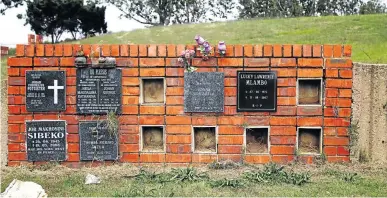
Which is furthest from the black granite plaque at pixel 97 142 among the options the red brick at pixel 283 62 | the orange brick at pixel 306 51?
the orange brick at pixel 306 51

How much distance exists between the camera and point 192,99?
19.3 feet

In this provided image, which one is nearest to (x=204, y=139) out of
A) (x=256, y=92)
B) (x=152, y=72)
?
(x=256, y=92)

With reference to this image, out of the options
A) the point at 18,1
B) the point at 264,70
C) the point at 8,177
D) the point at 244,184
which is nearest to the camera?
the point at 244,184

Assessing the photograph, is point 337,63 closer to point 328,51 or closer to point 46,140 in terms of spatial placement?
point 328,51

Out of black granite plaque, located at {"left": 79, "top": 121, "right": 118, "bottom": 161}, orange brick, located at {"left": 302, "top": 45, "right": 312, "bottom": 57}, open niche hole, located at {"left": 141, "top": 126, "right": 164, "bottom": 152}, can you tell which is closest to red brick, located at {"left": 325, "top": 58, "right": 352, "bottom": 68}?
orange brick, located at {"left": 302, "top": 45, "right": 312, "bottom": 57}

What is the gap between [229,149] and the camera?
5.92 metres

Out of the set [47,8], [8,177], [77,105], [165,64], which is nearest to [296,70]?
[165,64]

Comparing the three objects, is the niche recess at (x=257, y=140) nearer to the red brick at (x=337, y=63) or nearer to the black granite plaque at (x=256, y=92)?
the black granite plaque at (x=256, y=92)

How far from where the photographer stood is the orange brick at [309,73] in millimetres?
5844

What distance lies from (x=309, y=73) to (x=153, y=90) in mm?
1979

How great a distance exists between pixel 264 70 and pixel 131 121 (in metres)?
1.78

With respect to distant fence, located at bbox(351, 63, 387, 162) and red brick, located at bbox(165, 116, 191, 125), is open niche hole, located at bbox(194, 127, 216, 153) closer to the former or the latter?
red brick, located at bbox(165, 116, 191, 125)

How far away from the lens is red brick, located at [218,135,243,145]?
5898 millimetres

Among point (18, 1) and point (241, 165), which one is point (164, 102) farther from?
point (18, 1)
